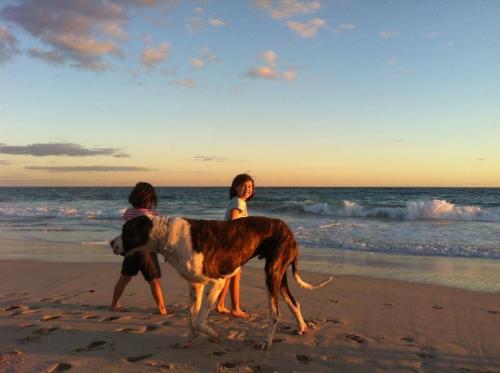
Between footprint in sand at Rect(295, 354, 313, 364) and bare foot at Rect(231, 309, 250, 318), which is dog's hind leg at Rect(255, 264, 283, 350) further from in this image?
bare foot at Rect(231, 309, 250, 318)

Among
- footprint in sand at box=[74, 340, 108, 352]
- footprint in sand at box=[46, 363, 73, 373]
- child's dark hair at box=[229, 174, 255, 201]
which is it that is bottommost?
footprint in sand at box=[74, 340, 108, 352]

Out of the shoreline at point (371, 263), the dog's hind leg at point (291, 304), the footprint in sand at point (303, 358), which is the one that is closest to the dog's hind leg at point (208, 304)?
the dog's hind leg at point (291, 304)

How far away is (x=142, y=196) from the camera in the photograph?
5.53 metres

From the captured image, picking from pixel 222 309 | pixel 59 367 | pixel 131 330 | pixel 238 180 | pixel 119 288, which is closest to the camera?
pixel 59 367

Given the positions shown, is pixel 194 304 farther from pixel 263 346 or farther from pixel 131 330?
pixel 131 330

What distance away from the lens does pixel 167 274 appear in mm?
8742

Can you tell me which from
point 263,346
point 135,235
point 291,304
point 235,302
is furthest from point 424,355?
point 135,235

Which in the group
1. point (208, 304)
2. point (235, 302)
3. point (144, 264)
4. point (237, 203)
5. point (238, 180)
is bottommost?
point (235, 302)

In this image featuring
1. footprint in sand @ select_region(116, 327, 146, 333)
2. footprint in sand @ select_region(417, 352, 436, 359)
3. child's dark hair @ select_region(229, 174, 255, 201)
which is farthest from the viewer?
child's dark hair @ select_region(229, 174, 255, 201)

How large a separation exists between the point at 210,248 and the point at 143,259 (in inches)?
66.7

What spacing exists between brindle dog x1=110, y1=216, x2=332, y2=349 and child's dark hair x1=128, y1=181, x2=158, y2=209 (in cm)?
114

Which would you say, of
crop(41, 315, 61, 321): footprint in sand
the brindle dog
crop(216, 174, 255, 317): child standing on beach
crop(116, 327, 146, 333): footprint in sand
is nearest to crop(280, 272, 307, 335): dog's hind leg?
the brindle dog

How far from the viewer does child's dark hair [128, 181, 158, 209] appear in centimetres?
552

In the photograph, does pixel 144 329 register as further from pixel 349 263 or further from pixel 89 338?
pixel 349 263
